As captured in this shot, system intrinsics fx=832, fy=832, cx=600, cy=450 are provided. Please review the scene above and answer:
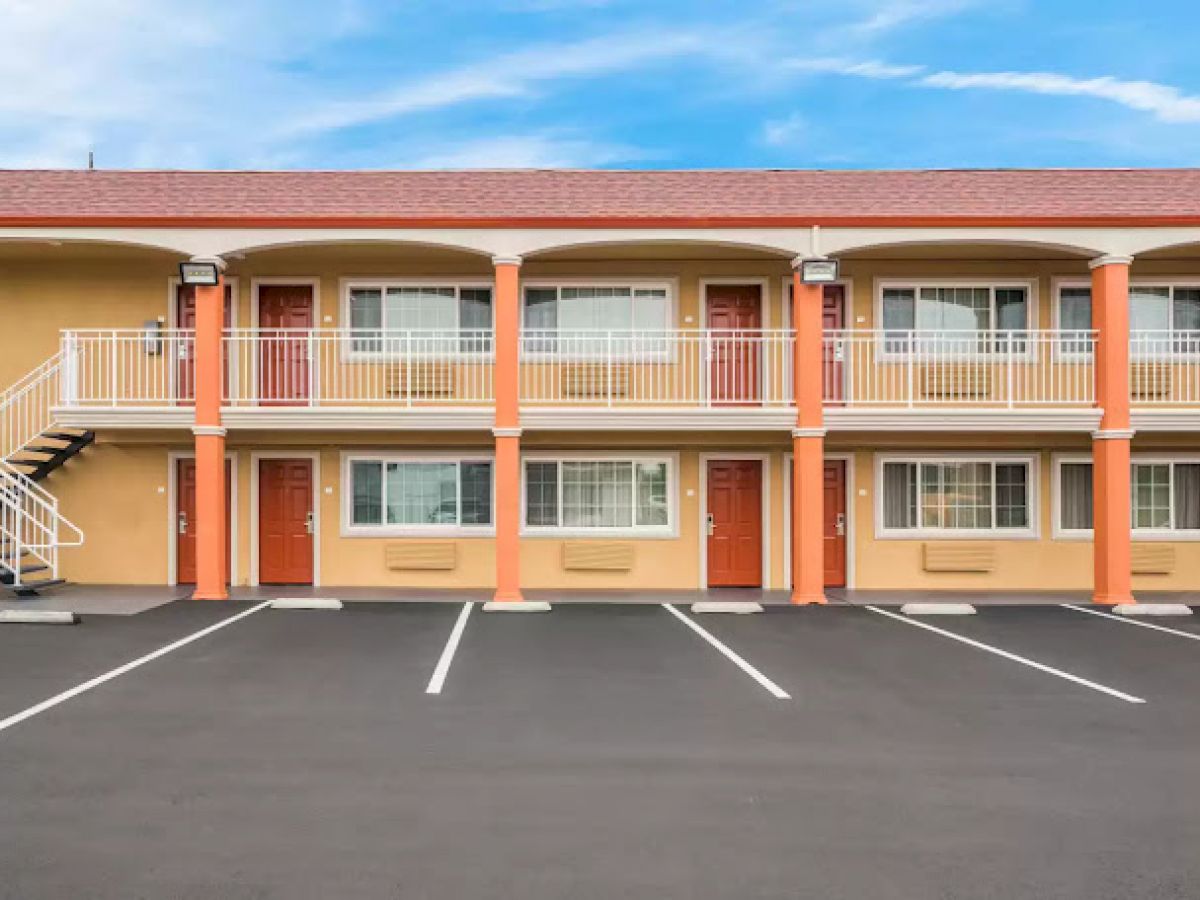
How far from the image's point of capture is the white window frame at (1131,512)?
46.5 ft

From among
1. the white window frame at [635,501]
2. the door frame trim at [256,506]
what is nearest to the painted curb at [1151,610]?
the white window frame at [635,501]

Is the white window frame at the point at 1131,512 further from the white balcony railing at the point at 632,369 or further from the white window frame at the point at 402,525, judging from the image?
the white window frame at the point at 402,525

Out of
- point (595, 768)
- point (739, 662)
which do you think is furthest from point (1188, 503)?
point (595, 768)

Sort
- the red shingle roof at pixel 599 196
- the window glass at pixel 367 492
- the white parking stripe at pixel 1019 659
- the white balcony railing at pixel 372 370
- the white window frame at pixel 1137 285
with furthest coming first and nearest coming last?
the window glass at pixel 367 492 → the white window frame at pixel 1137 285 → the white balcony railing at pixel 372 370 → the red shingle roof at pixel 599 196 → the white parking stripe at pixel 1019 659

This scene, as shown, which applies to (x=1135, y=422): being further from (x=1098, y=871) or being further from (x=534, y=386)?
(x=1098, y=871)

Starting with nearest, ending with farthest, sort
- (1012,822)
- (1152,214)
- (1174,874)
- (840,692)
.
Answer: (1174,874), (1012,822), (840,692), (1152,214)

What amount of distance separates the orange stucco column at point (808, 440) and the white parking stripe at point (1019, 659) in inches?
42.8

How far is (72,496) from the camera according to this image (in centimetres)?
1396

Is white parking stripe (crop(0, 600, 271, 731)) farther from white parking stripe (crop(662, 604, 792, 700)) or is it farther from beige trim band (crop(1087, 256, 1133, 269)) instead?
beige trim band (crop(1087, 256, 1133, 269))

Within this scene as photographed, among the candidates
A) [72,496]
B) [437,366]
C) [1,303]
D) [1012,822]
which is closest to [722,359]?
[437,366]

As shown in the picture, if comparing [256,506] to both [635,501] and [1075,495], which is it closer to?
[635,501]

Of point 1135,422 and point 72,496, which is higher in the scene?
point 1135,422

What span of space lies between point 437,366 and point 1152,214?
36.9ft

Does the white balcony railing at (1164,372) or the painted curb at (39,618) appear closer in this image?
the painted curb at (39,618)
